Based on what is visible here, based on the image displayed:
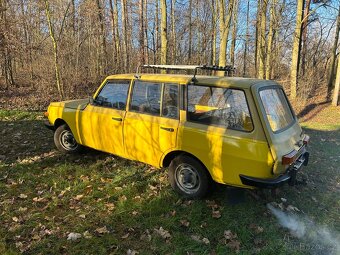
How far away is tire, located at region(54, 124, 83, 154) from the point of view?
6.43 meters

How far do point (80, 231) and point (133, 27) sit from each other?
27193 millimetres

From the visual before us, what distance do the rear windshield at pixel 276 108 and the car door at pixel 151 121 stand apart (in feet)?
4.36

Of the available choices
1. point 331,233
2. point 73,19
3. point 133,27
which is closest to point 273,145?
point 331,233

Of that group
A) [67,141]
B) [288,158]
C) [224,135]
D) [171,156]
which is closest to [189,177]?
[171,156]

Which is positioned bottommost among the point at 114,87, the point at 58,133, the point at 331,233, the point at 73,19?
the point at 331,233

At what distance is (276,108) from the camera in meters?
4.53

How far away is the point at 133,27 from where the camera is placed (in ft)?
94.1

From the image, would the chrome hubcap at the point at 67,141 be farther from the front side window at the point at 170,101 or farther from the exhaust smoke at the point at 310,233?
the exhaust smoke at the point at 310,233

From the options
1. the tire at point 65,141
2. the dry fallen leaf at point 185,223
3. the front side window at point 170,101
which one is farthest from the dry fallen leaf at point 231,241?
the tire at point 65,141

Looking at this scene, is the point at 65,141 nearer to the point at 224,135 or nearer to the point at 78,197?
the point at 78,197

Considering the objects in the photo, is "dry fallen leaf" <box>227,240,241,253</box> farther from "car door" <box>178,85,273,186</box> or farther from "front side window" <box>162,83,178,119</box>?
"front side window" <box>162,83,178,119</box>

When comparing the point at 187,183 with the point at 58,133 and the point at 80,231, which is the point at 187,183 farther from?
the point at 58,133

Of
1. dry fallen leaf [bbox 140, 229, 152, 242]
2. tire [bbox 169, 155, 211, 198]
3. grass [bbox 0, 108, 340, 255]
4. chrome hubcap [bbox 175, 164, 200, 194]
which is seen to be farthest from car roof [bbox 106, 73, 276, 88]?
dry fallen leaf [bbox 140, 229, 152, 242]

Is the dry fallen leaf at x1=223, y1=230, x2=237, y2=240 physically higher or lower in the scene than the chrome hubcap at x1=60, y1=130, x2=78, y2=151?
lower
